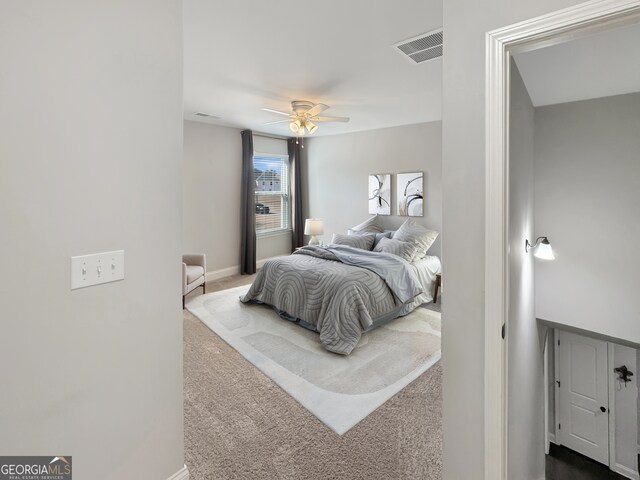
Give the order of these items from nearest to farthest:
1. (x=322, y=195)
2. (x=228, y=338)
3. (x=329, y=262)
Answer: (x=228, y=338)
(x=329, y=262)
(x=322, y=195)

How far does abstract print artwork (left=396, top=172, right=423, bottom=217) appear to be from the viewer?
16.8 ft

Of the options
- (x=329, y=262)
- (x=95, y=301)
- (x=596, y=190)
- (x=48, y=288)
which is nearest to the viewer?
(x=48, y=288)

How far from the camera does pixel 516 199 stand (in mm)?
1936

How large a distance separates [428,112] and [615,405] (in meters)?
4.50

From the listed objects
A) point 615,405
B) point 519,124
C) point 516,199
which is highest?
point 519,124

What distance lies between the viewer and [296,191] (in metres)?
6.70

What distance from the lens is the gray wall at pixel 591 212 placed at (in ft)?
8.90

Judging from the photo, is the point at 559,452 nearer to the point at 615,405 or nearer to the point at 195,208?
the point at 615,405

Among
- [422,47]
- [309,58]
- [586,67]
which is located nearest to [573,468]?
[586,67]

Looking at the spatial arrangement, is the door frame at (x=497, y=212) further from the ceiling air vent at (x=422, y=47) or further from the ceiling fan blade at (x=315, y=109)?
the ceiling fan blade at (x=315, y=109)

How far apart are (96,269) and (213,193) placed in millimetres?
4428

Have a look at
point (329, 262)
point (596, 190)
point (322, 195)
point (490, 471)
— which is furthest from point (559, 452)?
point (322, 195)

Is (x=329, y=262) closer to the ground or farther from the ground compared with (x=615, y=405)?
farther from the ground

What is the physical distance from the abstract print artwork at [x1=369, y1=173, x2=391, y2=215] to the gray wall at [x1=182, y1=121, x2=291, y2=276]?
2226mm
